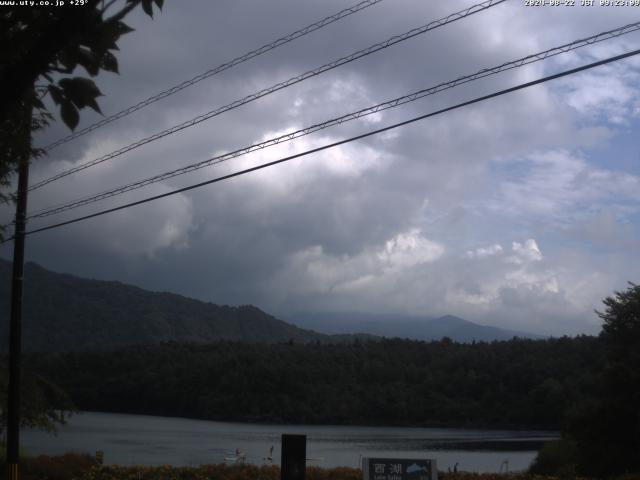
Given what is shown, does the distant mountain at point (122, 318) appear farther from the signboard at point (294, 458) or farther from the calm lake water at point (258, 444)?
the signboard at point (294, 458)

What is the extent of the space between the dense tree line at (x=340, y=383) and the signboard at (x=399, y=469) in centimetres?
3890

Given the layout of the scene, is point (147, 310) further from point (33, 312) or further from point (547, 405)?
point (547, 405)

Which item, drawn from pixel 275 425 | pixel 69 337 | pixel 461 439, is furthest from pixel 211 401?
pixel 69 337

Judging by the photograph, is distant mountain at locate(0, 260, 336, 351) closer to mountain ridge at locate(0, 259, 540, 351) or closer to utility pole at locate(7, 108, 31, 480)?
mountain ridge at locate(0, 259, 540, 351)

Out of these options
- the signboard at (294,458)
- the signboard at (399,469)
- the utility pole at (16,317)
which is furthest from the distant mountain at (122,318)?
the signboard at (399,469)

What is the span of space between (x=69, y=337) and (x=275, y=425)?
90.5m

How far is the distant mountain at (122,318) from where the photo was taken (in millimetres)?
140125

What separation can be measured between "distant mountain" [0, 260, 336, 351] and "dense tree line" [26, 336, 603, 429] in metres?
64.0

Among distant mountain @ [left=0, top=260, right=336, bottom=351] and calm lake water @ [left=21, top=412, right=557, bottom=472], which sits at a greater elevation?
distant mountain @ [left=0, top=260, right=336, bottom=351]

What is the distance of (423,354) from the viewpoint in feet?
233

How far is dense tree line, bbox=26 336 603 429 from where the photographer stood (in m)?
52.9

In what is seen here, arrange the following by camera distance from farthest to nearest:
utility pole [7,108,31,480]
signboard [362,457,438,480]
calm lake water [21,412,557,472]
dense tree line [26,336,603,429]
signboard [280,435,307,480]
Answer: dense tree line [26,336,603,429] < calm lake water [21,412,557,472] < utility pole [7,108,31,480] < signboard [280,435,307,480] < signboard [362,457,438,480]

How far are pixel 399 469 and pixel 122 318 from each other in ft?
504

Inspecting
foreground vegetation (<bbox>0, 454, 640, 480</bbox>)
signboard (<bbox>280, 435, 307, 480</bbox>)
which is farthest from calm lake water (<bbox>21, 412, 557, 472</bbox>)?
signboard (<bbox>280, 435, 307, 480</bbox>)
